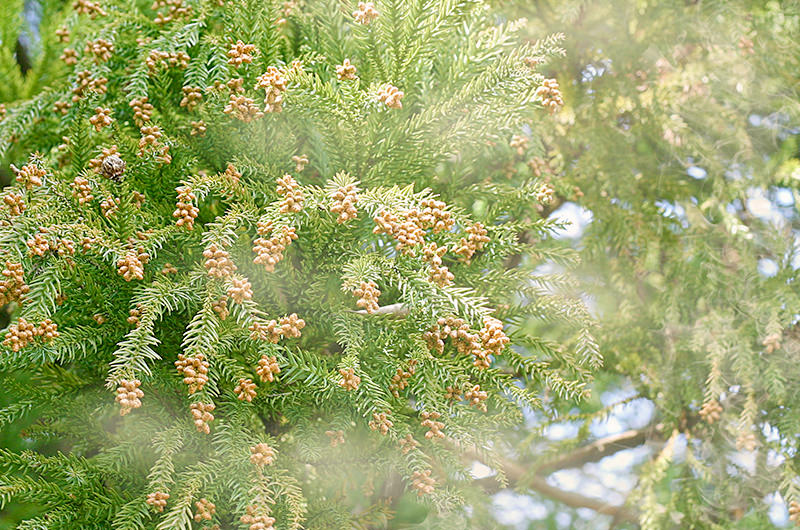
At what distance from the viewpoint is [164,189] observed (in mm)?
701

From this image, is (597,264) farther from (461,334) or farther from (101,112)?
(101,112)

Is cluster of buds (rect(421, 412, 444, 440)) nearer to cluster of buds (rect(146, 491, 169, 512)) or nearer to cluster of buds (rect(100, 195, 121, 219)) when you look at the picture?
cluster of buds (rect(146, 491, 169, 512))

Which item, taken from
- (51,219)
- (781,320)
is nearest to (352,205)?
(51,219)

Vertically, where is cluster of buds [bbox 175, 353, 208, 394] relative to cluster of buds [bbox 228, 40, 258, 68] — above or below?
below

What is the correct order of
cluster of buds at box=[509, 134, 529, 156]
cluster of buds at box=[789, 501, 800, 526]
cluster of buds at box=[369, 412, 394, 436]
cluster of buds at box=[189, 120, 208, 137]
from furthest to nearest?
cluster of buds at box=[789, 501, 800, 526], cluster of buds at box=[509, 134, 529, 156], cluster of buds at box=[189, 120, 208, 137], cluster of buds at box=[369, 412, 394, 436]

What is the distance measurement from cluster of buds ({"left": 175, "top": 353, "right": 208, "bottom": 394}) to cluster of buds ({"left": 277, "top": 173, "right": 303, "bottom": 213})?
14 centimetres

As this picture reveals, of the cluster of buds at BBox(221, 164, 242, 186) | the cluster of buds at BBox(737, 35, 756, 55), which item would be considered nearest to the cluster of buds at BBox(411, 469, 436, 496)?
the cluster of buds at BBox(221, 164, 242, 186)

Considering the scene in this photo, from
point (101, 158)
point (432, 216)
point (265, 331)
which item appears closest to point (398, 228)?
point (432, 216)

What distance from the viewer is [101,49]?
2.61 feet

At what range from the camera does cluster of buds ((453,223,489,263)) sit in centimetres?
67

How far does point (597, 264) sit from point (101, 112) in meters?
0.89

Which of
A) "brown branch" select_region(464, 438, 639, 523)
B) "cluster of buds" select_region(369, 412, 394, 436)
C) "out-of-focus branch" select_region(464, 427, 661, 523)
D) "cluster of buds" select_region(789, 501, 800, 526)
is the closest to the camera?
"cluster of buds" select_region(369, 412, 394, 436)

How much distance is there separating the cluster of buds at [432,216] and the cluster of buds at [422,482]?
222 millimetres

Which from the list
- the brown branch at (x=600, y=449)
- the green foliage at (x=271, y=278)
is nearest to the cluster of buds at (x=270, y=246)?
the green foliage at (x=271, y=278)
